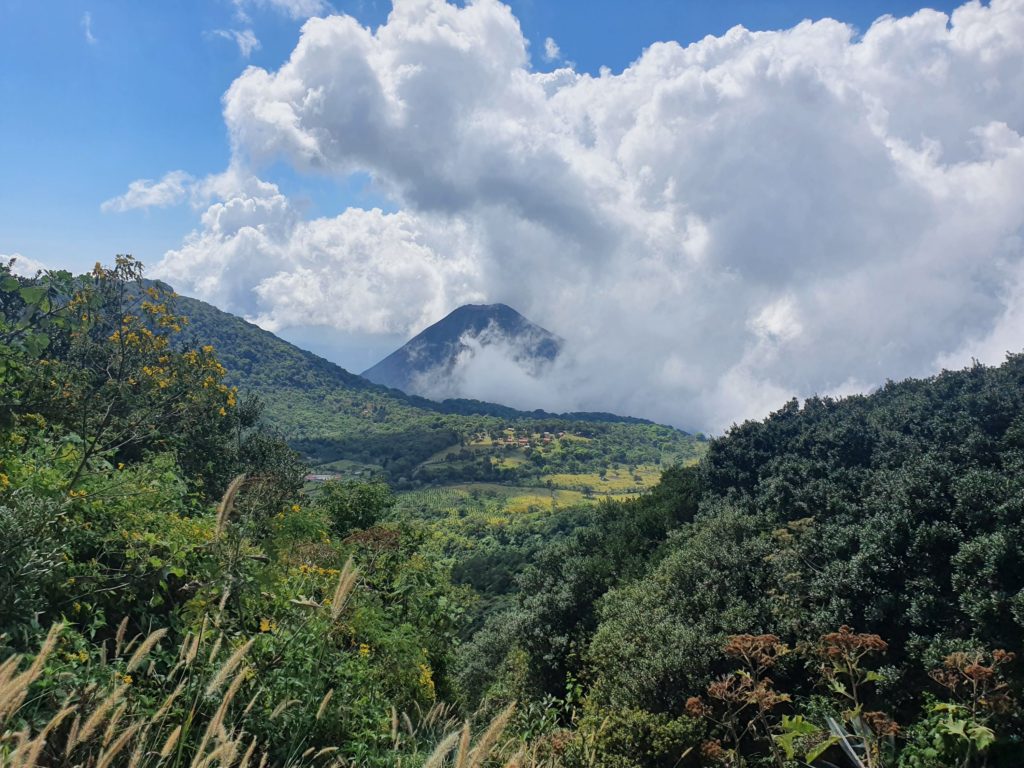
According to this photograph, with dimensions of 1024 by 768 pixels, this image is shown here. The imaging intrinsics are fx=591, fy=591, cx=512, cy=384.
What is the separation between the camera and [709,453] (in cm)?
3547

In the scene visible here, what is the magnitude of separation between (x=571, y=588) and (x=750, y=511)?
30.3 ft

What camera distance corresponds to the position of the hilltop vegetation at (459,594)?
10.9ft

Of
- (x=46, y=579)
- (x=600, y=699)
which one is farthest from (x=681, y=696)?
(x=46, y=579)

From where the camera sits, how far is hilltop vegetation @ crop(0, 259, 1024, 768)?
3320 mm

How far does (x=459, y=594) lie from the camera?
11.6 meters

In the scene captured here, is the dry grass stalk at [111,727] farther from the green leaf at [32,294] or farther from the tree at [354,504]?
the tree at [354,504]

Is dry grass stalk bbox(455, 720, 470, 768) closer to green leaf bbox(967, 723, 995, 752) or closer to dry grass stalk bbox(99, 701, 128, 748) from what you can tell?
dry grass stalk bbox(99, 701, 128, 748)

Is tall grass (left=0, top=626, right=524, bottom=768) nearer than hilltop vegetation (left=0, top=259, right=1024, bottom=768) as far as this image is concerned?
Yes

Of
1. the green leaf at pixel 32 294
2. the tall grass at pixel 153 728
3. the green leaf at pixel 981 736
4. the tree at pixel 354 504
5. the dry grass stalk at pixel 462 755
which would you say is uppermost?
the green leaf at pixel 32 294

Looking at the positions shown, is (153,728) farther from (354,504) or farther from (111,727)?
(354,504)

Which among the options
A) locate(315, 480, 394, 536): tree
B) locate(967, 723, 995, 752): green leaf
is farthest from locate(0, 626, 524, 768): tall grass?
locate(315, 480, 394, 536): tree

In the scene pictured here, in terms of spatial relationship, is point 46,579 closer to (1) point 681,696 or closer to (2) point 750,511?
(1) point 681,696

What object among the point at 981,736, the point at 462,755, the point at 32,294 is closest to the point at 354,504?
the point at 32,294

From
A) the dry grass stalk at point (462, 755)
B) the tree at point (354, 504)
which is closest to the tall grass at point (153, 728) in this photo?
the dry grass stalk at point (462, 755)
